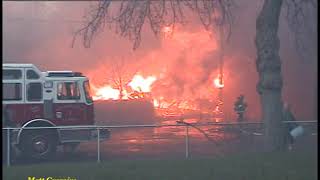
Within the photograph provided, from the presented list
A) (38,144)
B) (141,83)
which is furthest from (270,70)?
(141,83)

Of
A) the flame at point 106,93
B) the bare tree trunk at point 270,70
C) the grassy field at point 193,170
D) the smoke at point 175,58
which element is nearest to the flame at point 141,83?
the smoke at point 175,58

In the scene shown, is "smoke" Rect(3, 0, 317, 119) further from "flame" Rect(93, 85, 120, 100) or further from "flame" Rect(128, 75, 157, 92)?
"flame" Rect(93, 85, 120, 100)

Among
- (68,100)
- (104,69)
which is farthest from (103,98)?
(68,100)

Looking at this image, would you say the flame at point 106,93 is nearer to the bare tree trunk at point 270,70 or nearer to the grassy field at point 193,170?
the bare tree trunk at point 270,70

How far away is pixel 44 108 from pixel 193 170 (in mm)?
5526

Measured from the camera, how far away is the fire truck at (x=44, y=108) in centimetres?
1233

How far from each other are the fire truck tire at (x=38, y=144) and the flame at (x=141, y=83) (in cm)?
1109

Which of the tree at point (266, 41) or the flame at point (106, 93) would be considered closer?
the tree at point (266, 41)

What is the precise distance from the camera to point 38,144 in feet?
40.4

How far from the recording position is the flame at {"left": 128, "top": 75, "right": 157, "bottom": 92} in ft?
77.6

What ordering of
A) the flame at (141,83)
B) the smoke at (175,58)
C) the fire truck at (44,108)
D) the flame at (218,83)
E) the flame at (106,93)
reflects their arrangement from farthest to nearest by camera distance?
the flame at (218,83) → the flame at (141,83) → the smoke at (175,58) → the flame at (106,93) → the fire truck at (44,108)

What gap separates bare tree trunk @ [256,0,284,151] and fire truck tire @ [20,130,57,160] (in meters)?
4.40

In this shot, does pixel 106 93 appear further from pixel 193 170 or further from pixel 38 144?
pixel 193 170

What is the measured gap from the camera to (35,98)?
518 inches
